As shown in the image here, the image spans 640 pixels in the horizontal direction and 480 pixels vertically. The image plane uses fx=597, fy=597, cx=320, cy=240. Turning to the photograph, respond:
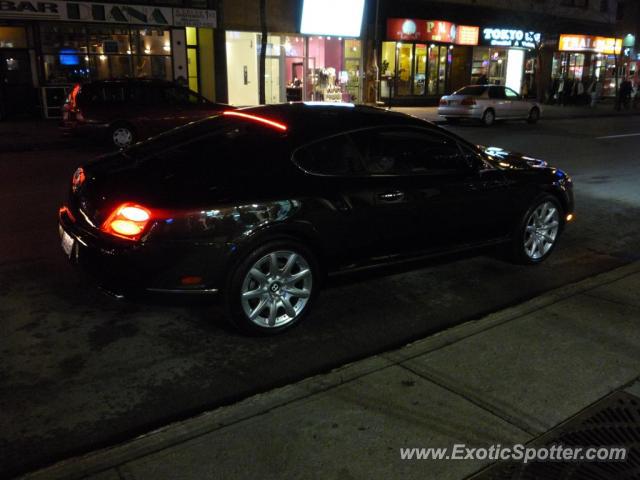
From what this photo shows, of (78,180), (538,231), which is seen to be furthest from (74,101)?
(538,231)

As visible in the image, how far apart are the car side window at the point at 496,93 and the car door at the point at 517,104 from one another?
1.27ft

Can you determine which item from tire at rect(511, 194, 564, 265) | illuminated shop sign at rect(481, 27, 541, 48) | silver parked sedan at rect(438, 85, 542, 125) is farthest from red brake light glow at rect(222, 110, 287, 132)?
illuminated shop sign at rect(481, 27, 541, 48)

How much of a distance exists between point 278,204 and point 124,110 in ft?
33.2

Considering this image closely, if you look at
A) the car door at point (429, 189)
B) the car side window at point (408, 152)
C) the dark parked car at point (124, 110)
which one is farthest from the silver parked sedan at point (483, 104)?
the car side window at point (408, 152)

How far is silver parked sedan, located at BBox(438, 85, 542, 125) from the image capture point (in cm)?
2088

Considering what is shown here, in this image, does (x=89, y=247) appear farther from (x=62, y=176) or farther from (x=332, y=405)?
(x=62, y=176)

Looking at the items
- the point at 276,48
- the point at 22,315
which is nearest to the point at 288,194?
the point at 22,315

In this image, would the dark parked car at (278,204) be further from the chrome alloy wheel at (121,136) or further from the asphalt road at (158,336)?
the chrome alloy wheel at (121,136)

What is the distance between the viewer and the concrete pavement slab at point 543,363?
351 cm

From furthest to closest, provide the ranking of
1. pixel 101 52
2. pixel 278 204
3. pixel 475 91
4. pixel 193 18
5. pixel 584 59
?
1. pixel 584 59
2. pixel 475 91
3. pixel 193 18
4. pixel 101 52
5. pixel 278 204

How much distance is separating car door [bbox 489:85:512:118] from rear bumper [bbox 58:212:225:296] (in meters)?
19.2

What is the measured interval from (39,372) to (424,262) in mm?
3099

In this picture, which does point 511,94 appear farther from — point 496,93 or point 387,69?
point 387,69

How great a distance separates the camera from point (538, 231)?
609cm
